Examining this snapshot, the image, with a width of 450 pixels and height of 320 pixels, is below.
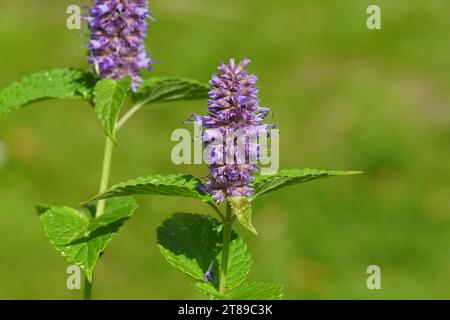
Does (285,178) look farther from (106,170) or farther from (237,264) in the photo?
(106,170)

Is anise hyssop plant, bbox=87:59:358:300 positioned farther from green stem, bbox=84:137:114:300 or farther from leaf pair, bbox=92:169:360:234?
green stem, bbox=84:137:114:300

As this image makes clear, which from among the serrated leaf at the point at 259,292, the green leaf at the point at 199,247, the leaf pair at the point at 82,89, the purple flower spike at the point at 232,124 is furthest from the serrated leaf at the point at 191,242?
the leaf pair at the point at 82,89

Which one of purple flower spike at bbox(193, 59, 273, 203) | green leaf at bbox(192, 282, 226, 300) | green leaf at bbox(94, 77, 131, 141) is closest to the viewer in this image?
purple flower spike at bbox(193, 59, 273, 203)

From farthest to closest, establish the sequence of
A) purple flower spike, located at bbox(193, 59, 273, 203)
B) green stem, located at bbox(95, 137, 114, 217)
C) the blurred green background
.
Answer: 1. the blurred green background
2. green stem, located at bbox(95, 137, 114, 217)
3. purple flower spike, located at bbox(193, 59, 273, 203)

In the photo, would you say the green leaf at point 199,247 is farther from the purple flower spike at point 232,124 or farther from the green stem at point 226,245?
the purple flower spike at point 232,124

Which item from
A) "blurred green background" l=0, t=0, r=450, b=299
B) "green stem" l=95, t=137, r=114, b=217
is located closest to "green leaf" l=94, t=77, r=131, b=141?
"green stem" l=95, t=137, r=114, b=217

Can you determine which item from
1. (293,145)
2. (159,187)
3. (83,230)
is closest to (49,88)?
(83,230)
